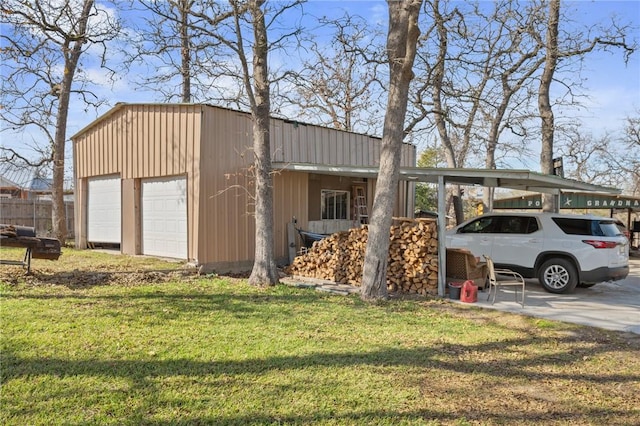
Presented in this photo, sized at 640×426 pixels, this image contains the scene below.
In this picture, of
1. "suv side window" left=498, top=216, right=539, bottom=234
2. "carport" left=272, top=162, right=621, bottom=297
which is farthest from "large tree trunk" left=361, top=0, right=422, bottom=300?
"suv side window" left=498, top=216, right=539, bottom=234

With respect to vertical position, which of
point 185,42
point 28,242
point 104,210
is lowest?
point 28,242

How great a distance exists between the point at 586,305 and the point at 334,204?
7625mm

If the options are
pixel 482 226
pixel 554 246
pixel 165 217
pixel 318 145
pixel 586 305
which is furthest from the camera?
pixel 318 145

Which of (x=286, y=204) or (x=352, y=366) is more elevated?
(x=286, y=204)

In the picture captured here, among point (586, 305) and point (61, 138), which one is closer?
point (586, 305)

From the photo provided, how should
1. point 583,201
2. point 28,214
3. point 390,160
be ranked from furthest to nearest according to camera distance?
1. point 583,201
2. point 28,214
3. point 390,160

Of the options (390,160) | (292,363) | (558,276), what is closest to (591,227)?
(558,276)

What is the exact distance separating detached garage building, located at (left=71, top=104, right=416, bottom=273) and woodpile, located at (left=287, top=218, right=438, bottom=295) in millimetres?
1820

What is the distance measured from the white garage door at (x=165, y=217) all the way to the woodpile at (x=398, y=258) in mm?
3442

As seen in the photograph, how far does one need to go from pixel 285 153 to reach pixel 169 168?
3148mm

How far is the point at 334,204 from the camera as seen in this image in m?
13.7

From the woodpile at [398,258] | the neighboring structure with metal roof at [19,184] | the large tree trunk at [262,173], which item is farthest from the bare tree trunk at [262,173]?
the neighboring structure with metal roof at [19,184]

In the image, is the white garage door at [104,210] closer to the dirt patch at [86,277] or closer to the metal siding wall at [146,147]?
the metal siding wall at [146,147]

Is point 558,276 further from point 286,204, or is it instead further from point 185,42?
point 185,42
